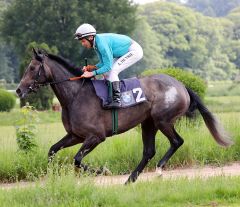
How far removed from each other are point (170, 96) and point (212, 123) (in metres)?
1.16

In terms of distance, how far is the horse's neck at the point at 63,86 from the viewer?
9016 mm

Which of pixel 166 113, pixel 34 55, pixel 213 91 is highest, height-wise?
pixel 34 55

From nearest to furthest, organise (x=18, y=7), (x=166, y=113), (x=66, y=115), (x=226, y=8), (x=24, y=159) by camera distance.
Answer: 1. (x=66, y=115)
2. (x=166, y=113)
3. (x=24, y=159)
4. (x=18, y=7)
5. (x=226, y=8)

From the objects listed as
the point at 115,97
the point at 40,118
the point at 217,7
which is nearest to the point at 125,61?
the point at 115,97

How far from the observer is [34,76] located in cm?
894

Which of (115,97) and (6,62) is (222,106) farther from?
(6,62)

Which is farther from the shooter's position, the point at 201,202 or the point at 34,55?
the point at 34,55

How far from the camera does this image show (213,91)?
49.8 meters

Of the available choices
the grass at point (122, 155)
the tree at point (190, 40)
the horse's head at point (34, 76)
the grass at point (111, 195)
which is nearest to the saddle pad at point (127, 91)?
the horse's head at point (34, 76)

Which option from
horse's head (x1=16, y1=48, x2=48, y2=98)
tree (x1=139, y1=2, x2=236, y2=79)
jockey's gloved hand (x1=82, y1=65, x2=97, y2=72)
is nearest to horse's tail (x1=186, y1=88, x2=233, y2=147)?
jockey's gloved hand (x1=82, y1=65, x2=97, y2=72)

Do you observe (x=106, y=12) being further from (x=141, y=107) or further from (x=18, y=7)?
(x=141, y=107)

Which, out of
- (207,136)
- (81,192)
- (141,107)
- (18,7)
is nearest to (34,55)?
(141,107)

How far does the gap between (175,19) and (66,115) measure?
83787mm

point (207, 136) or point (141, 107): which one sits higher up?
point (141, 107)
